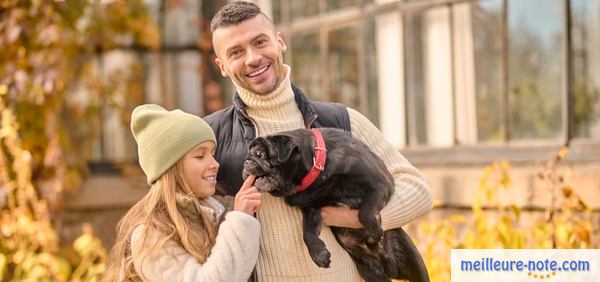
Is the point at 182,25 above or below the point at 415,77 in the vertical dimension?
above

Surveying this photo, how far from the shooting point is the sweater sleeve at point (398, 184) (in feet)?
10.0

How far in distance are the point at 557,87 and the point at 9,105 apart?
12.5 feet

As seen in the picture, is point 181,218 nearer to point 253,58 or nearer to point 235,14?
point 253,58

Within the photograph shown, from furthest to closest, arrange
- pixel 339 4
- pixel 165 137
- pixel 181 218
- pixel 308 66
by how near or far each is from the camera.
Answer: pixel 308 66 → pixel 339 4 → pixel 165 137 → pixel 181 218

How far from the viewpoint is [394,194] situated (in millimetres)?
3084

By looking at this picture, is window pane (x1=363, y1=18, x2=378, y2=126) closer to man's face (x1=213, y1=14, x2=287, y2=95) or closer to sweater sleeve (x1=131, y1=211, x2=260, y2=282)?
man's face (x1=213, y1=14, x2=287, y2=95)

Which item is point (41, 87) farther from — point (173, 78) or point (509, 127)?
point (509, 127)

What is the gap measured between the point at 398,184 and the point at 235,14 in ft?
2.44

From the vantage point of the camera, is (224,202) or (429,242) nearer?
(224,202)

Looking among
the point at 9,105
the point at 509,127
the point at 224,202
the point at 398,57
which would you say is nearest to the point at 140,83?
the point at 9,105

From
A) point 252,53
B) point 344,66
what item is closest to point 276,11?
point 344,66

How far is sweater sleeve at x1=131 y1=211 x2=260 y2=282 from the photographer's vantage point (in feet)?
9.18

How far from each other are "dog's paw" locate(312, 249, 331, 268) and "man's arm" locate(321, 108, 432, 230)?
112mm

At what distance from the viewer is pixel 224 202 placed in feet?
10.4
